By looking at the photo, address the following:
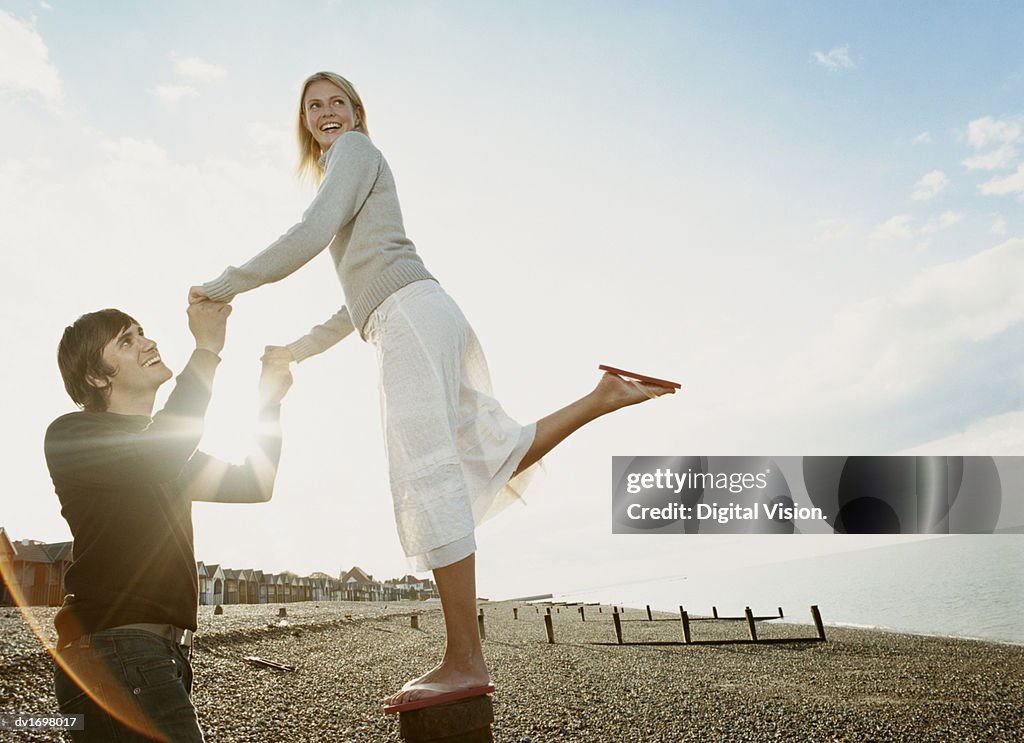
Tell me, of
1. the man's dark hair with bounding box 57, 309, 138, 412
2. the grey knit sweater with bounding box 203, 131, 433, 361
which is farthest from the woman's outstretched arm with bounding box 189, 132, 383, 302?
the man's dark hair with bounding box 57, 309, 138, 412

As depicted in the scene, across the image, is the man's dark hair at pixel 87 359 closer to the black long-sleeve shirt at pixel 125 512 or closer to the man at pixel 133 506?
the man at pixel 133 506

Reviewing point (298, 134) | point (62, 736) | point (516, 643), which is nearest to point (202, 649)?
point (62, 736)

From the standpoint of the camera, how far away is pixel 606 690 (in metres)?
15.6

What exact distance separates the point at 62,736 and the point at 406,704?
911cm

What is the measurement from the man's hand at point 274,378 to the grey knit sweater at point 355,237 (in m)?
0.20

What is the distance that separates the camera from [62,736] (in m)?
8.73

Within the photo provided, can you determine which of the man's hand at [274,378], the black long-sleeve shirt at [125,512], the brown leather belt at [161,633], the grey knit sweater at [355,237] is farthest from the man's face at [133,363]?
the brown leather belt at [161,633]

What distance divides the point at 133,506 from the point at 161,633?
14.0 inches

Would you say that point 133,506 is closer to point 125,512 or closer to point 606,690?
point 125,512

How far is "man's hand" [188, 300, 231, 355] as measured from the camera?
2238mm

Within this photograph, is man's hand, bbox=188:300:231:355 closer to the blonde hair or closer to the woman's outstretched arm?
the woman's outstretched arm

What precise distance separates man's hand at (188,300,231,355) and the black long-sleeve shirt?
16 centimetres

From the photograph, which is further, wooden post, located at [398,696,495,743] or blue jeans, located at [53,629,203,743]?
wooden post, located at [398,696,495,743]

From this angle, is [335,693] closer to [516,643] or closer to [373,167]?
[373,167]
